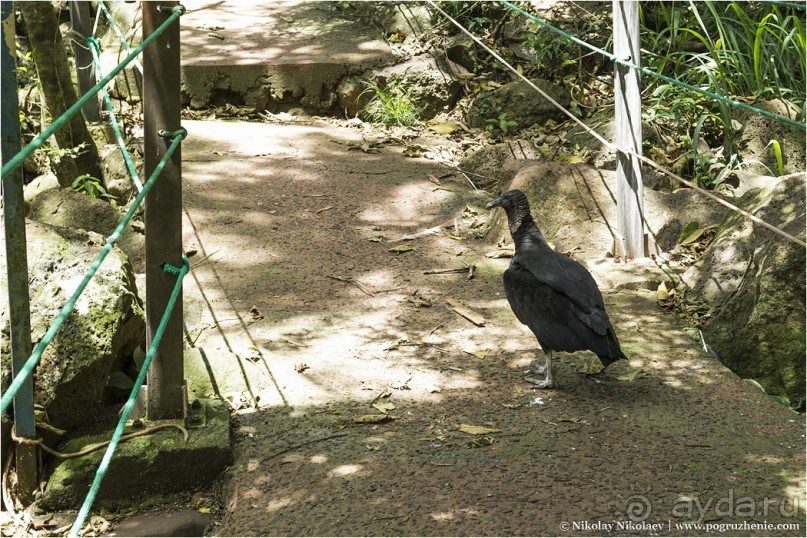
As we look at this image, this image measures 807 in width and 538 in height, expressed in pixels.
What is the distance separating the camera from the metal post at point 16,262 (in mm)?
3123

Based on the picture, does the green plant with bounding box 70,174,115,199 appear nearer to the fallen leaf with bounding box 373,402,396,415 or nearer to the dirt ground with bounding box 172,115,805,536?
the dirt ground with bounding box 172,115,805,536

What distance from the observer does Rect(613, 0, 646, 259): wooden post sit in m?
5.55

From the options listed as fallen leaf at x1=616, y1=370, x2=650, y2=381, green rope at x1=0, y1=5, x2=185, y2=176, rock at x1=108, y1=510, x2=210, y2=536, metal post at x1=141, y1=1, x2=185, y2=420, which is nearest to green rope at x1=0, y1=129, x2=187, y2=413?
metal post at x1=141, y1=1, x2=185, y2=420

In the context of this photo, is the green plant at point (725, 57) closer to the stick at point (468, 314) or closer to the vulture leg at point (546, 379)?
the stick at point (468, 314)

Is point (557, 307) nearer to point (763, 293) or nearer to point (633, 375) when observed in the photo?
point (633, 375)

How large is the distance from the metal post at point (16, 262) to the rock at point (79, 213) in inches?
104

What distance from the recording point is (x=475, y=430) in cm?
393

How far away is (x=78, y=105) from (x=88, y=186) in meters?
4.76

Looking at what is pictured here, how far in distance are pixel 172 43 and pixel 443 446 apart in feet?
6.54

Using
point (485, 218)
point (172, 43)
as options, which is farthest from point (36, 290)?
point (485, 218)

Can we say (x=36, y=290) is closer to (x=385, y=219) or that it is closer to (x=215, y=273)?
(x=215, y=273)

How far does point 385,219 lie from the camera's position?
6.58 meters

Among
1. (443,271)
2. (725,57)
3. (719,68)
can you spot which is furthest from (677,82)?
(725,57)

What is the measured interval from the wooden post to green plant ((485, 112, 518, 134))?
2.73 metres
